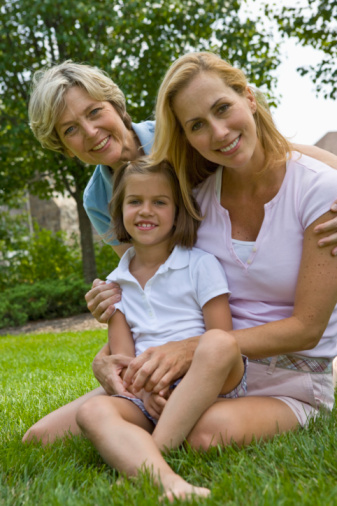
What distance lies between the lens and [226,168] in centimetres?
272

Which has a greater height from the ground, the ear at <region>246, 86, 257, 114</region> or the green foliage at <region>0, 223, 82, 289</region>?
the ear at <region>246, 86, 257, 114</region>

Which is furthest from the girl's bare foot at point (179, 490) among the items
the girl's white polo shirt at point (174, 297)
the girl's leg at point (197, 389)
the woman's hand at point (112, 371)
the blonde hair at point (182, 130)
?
the blonde hair at point (182, 130)

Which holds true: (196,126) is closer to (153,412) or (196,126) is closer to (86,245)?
(153,412)

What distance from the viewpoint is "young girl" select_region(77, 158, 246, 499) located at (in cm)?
204

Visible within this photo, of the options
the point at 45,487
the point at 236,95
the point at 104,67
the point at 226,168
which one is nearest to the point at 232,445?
the point at 45,487

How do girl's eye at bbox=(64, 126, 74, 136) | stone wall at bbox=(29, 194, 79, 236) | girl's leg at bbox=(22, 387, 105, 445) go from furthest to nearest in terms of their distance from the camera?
stone wall at bbox=(29, 194, 79, 236) < girl's eye at bbox=(64, 126, 74, 136) < girl's leg at bbox=(22, 387, 105, 445)

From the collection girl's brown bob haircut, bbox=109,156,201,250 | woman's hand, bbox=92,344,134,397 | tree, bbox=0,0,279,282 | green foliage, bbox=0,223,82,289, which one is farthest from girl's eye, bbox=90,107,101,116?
green foliage, bbox=0,223,82,289

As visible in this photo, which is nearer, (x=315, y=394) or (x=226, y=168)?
(x=315, y=394)

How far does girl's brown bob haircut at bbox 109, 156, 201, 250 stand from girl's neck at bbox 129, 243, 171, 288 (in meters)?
0.06

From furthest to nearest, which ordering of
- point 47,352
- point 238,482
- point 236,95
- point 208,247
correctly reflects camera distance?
point 47,352, point 208,247, point 236,95, point 238,482

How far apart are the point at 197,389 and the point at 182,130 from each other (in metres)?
1.20

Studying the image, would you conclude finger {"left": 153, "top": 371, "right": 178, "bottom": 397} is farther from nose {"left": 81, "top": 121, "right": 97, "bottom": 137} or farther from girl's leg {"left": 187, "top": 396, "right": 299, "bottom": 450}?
nose {"left": 81, "top": 121, "right": 97, "bottom": 137}

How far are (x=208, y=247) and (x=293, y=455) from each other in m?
1.03

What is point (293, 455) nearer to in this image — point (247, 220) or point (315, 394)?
point (315, 394)
